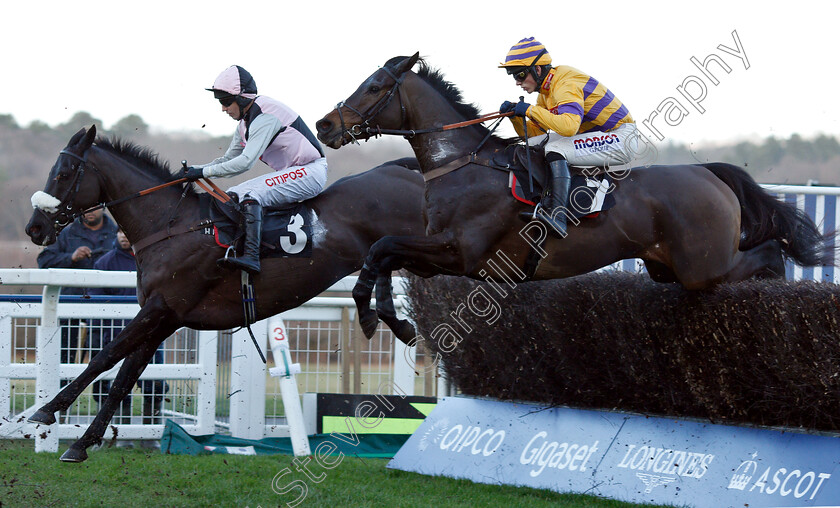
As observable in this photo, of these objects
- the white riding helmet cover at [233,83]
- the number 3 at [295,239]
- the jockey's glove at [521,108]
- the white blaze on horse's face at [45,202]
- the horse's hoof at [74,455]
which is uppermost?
the white riding helmet cover at [233,83]

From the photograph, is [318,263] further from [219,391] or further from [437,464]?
[219,391]

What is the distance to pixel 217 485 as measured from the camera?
17.2 feet

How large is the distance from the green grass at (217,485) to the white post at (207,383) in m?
0.48

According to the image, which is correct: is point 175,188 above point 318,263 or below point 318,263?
above

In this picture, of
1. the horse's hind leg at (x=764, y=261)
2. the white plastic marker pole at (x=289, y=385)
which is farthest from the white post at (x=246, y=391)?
the horse's hind leg at (x=764, y=261)

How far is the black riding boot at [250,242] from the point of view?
5.23 meters

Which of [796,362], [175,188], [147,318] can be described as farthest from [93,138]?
[796,362]

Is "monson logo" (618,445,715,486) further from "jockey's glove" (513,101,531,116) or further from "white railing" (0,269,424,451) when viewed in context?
"white railing" (0,269,424,451)

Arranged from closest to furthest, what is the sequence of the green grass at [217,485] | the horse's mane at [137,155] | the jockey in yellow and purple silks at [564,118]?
the jockey in yellow and purple silks at [564,118] → the green grass at [217,485] → the horse's mane at [137,155]

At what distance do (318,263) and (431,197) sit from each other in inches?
44.0

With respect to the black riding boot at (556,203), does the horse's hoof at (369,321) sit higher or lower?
lower

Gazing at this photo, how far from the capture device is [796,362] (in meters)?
4.16

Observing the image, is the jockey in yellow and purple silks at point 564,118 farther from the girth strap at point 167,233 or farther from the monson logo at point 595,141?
the girth strap at point 167,233

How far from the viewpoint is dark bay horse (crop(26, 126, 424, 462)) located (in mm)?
5219
